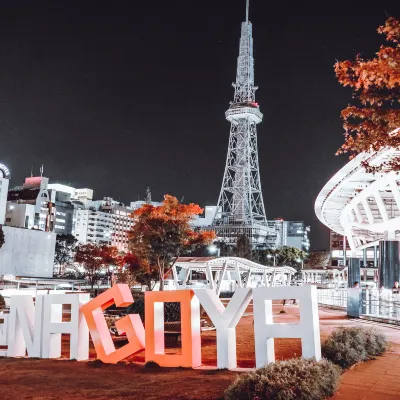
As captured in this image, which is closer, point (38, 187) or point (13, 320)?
point (13, 320)

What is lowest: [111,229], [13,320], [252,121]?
[13,320]

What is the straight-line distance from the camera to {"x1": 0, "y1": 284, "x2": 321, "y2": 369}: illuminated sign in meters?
9.38

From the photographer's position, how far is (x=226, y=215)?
6063 inches

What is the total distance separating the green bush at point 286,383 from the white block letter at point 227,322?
6.91 ft

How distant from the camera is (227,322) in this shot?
10008 mm

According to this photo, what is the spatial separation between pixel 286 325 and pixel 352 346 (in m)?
2.12

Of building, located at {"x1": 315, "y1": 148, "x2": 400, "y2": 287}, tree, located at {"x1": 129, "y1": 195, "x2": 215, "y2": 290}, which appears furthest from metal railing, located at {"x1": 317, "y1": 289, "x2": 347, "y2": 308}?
tree, located at {"x1": 129, "y1": 195, "x2": 215, "y2": 290}

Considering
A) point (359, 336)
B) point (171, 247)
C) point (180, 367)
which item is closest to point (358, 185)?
point (171, 247)

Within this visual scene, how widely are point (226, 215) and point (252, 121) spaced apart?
29.6m

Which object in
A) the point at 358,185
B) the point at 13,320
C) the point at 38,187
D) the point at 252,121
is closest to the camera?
the point at 13,320

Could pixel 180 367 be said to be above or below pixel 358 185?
below

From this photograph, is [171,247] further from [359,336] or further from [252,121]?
[252,121]

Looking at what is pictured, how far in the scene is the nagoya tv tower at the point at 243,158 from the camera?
142 m

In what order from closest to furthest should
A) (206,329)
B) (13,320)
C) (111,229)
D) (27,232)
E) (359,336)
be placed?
(359,336) < (13,320) < (206,329) < (27,232) < (111,229)
